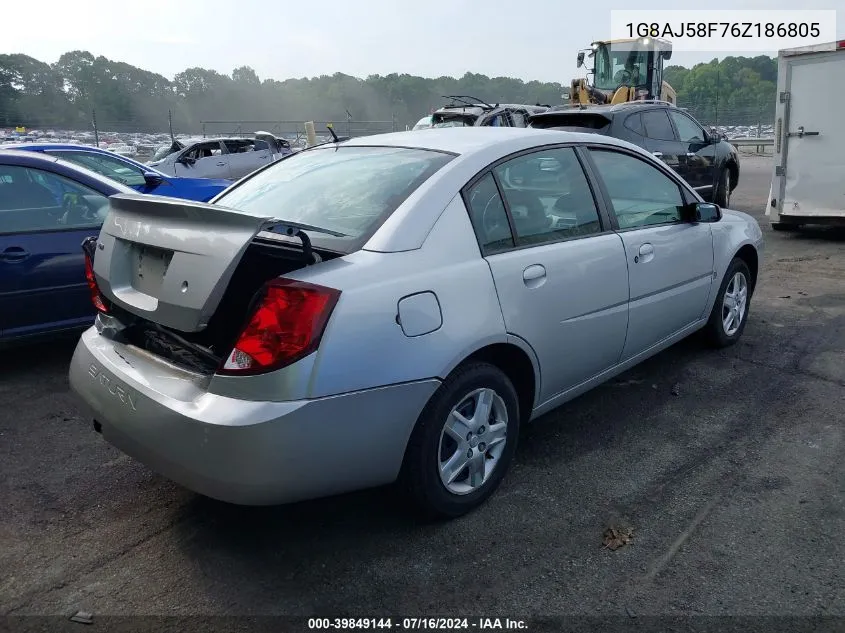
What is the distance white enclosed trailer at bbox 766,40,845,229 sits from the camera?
30.0 ft

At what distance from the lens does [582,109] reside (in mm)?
9828

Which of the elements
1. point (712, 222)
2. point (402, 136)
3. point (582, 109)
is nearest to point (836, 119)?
point (582, 109)

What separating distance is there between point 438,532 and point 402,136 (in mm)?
1983

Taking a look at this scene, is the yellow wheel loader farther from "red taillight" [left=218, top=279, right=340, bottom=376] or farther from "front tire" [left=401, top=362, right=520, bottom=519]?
"red taillight" [left=218, top=279, right=340, bottom=376]

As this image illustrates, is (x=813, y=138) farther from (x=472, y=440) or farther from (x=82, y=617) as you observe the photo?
(x=82, y=617)

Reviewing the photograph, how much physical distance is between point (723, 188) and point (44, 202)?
978 cm

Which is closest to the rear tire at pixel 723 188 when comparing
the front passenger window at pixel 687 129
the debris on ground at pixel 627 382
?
the front passenger window at pixel 687 129

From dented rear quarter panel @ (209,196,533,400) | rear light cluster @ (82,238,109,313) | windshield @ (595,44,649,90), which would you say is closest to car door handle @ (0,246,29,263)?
rear light cluster @ (82,238,109,313)

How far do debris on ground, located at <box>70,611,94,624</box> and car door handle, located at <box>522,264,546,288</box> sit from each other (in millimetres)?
2044

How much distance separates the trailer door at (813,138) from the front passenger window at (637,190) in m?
6.21

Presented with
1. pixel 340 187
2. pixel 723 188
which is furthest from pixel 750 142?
pixel 340 187

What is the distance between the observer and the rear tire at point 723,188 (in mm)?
11156

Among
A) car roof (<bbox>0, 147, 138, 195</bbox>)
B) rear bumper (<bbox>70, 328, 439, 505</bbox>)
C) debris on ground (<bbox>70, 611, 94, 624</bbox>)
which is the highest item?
car roof (<bbox>0, 147, 138, 195</bbox>)

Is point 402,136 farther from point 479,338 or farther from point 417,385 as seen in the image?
point 417,385
